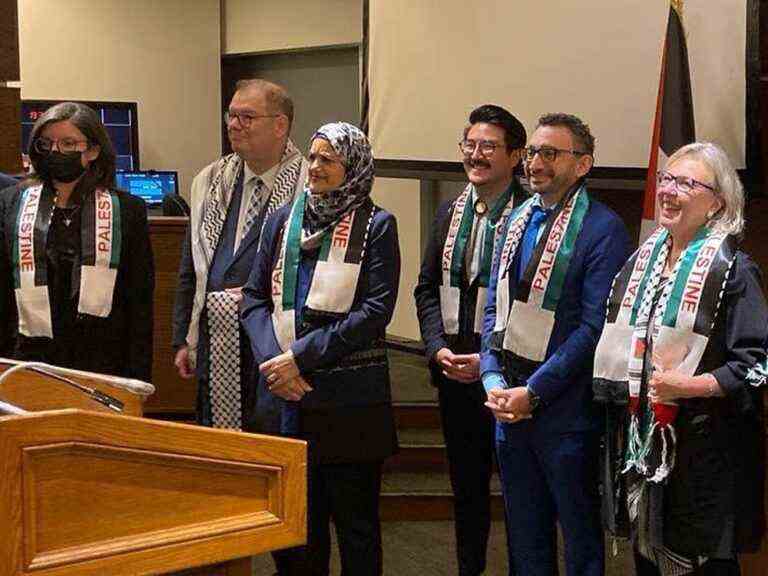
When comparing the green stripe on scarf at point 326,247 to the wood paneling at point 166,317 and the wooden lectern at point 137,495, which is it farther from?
the wood paneling at point 166,317

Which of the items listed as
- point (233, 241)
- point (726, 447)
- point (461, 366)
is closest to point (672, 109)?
point (461, 366)

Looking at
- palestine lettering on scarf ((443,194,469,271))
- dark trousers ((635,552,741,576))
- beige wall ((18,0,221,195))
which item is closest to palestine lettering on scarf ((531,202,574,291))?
palestine lettering on scarf ((443,194,469,271))

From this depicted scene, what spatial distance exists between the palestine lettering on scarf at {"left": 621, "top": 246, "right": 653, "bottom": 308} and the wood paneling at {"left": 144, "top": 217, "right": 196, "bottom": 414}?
2.78m

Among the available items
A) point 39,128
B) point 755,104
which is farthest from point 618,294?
point 39,128

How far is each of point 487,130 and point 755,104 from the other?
2.45 feet

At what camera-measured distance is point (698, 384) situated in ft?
7.90

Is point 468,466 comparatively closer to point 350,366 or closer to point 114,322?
point 350,366

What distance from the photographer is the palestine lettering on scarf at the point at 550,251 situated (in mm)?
2824

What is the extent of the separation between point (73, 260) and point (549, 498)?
132 centimetres

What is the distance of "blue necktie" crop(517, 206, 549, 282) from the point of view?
2.91 m

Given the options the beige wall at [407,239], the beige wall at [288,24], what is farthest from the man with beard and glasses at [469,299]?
the beige wall at [288,24]

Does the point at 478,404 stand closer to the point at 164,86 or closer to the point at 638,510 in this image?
the point at 638,510

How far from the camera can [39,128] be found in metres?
3.03

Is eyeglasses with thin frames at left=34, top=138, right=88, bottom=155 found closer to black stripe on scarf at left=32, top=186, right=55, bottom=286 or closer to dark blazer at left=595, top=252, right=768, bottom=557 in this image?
black stripe on scarf at left=32, top=186, right=55, bottom=286
